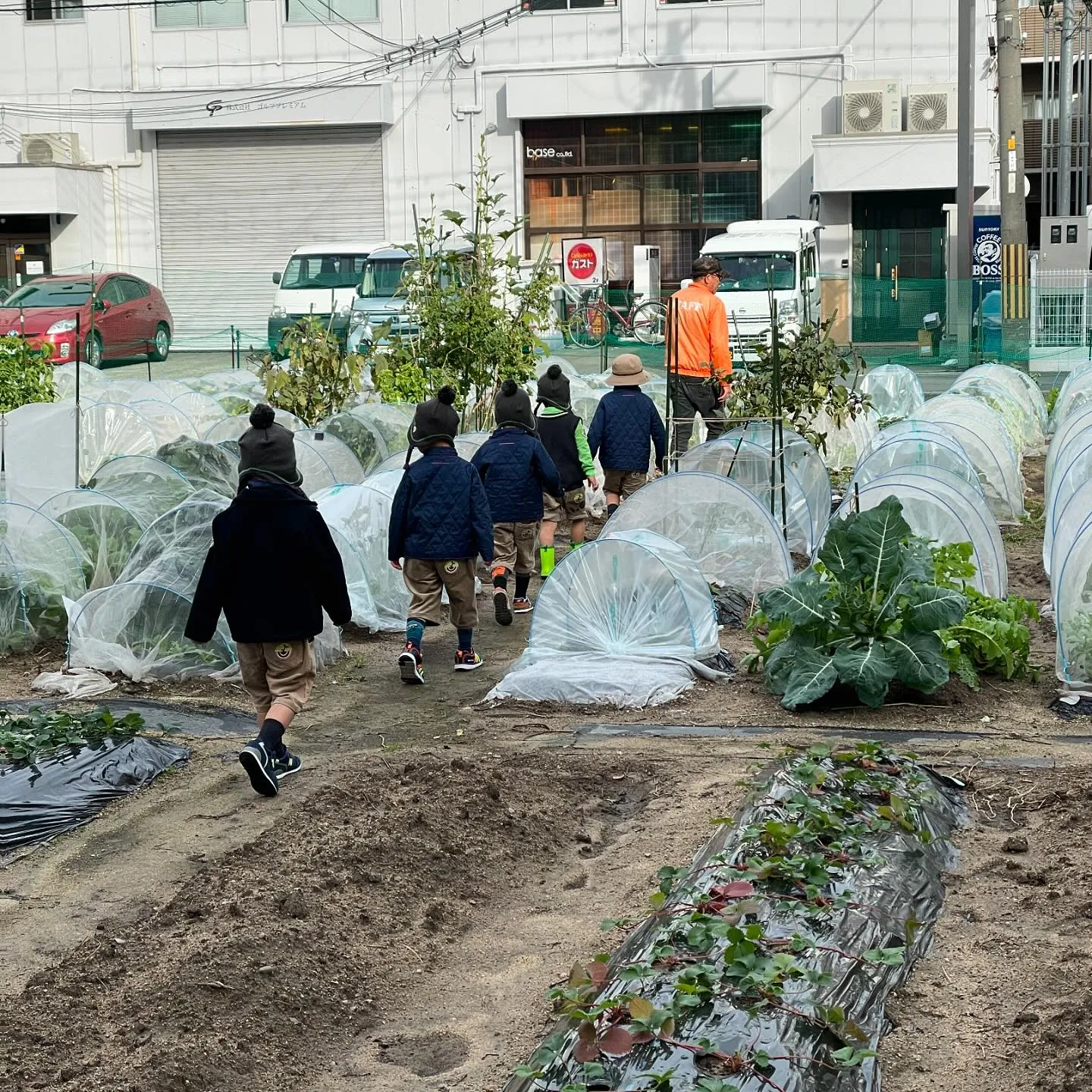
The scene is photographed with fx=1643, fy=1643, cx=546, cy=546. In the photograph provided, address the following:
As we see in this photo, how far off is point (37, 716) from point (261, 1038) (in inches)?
143

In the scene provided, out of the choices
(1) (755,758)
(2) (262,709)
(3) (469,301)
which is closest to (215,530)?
(2) (262,709)

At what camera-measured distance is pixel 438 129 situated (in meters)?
36.9

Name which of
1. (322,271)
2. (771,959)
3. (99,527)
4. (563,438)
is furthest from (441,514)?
(322,271)

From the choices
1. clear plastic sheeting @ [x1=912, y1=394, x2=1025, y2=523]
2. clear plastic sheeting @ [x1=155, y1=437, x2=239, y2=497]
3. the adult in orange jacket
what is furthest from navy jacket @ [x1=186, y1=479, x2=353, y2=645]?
clear plastic sheeting @ [x1=912, y1=394, x2=1025, y2=523]

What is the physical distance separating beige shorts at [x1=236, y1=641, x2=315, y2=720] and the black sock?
99 mm

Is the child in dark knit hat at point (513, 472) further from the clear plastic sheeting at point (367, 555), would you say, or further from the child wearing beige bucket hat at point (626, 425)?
the child wearing beige bucket hat at point (626, 425)

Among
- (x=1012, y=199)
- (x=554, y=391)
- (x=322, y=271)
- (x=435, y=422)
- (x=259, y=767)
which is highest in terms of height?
(x=1012, y=199)

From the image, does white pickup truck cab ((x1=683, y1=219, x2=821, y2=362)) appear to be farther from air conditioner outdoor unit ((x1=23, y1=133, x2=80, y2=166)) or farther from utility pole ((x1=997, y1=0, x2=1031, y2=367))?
air conditioner outdoor unit ((x1=23, y1=133, x2=80, y2=166))

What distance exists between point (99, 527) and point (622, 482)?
408 cm

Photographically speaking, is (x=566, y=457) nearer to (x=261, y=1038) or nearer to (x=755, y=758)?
(x=755, y=758)

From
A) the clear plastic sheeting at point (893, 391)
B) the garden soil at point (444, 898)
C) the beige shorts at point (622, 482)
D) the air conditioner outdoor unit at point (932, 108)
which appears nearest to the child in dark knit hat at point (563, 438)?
the beige shorts at point (622, 482)

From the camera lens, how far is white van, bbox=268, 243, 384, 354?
95.2ft

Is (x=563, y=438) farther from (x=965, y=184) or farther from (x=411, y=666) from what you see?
(x=965, y=184)

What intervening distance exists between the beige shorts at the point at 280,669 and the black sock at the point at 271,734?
0.32 feet
